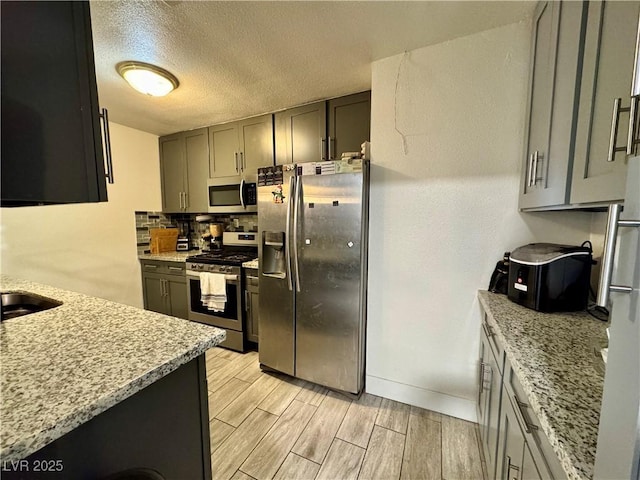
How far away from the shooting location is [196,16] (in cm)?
141

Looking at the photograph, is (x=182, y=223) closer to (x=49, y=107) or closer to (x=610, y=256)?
(x=49, y=107)

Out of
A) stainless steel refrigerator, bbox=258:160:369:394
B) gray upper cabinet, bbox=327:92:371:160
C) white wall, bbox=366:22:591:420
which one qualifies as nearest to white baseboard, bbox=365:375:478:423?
white wall, bbox=366:22:591:420

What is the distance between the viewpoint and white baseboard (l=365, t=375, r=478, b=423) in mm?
1732

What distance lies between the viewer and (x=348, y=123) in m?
2.24

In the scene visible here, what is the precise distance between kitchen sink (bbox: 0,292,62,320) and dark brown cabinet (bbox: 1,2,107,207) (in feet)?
3.44

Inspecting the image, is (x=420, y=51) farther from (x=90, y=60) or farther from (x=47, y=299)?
(x=47, y=299)

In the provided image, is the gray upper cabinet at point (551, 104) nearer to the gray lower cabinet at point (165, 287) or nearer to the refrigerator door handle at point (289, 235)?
the refrigerator door handle at point (289, 235)

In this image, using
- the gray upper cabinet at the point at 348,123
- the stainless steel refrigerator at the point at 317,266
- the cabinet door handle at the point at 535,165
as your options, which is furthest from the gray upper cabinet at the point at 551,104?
the gray upper cabinet at the point at 348,123

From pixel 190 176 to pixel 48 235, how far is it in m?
1.46

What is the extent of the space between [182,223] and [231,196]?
126cm

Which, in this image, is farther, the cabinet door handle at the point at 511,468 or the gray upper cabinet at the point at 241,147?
the gray upper cabinet at the point at 241,147

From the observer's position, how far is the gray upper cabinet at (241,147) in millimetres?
2682

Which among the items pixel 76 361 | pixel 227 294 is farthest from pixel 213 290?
pixel 76 361

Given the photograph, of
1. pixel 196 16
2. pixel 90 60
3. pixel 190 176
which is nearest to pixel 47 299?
pixel 90 60
